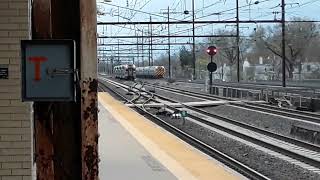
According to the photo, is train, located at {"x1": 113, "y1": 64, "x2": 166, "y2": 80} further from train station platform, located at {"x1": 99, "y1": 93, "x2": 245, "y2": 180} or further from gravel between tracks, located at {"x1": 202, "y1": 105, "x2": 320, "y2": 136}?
train station platform, located at {"x1": 99, "y1": 93, "x2": 245, "y2": 180}

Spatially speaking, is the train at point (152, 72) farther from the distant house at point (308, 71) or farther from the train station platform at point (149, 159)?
the train station platform at point (149, 159)

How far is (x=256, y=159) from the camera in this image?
14234 millimetres

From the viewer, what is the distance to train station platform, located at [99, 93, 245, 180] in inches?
350

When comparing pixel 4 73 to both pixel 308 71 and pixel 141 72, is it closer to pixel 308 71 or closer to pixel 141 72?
pixel 308 71

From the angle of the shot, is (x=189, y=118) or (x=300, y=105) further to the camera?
(x=300, y=105)

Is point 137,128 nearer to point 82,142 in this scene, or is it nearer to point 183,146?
point 183,146

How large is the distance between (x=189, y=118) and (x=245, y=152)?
35.4 ft

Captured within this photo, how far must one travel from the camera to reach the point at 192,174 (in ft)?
30.1

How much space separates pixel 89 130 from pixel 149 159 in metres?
7.21

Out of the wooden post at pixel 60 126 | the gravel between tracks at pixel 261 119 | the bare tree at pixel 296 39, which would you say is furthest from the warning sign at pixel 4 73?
the bare tree at pixel 296 39

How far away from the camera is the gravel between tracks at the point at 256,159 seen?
11906mm

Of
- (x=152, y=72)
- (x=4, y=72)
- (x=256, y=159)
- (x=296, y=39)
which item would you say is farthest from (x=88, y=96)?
(x=152, y=72)

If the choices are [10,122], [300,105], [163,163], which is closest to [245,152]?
[163,163]

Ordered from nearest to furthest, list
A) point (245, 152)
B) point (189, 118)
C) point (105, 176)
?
1. point (105, 176)
2. point (245, 152)
3. point (189, 118)
